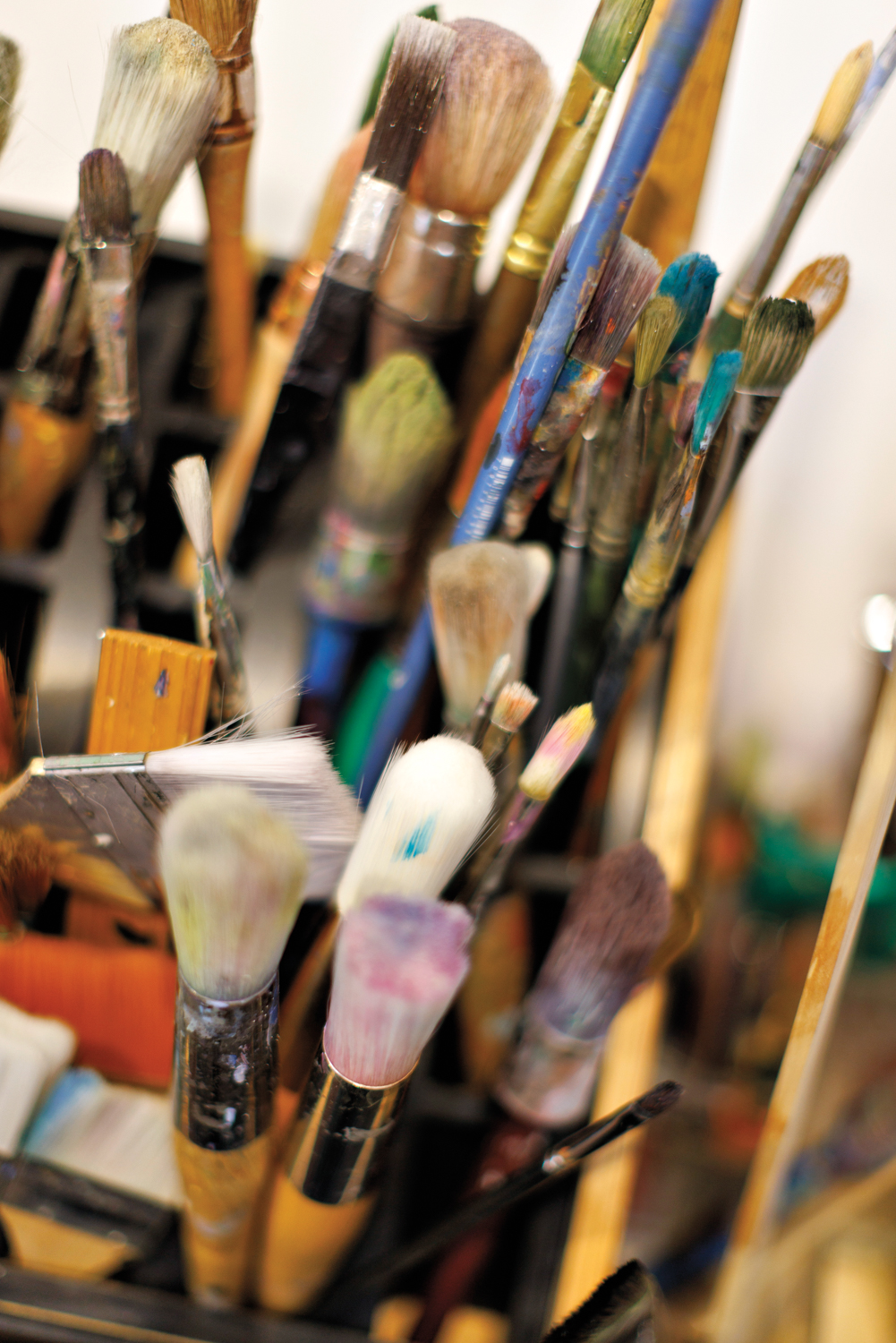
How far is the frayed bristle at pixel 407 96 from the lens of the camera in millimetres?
344

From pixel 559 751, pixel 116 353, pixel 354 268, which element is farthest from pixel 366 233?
pixel 559 751

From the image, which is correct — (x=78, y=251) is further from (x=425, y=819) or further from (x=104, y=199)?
(x=425, y=819)

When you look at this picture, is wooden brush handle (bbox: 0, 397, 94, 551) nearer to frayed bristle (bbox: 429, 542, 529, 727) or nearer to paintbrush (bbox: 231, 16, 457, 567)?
paintbrush (bbox: 231, 16, 457, 567)

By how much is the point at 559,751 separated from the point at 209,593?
0.49ft

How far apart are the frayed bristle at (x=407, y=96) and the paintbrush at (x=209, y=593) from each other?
0.14 meters

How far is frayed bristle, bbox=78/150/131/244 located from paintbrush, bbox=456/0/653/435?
16 cm

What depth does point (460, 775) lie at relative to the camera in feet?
1.03

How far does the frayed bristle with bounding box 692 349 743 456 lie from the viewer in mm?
330

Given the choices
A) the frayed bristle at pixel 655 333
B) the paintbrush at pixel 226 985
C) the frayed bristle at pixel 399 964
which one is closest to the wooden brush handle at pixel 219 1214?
the paintbrush at pixel 226 985

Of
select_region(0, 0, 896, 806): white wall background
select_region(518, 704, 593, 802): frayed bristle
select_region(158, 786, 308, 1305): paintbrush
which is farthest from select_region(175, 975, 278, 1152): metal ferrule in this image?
select_region(0, 0, 896, 806): white wall background

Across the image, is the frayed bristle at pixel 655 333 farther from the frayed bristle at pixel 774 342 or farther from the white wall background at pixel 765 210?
the white wall background at pixel 765 210

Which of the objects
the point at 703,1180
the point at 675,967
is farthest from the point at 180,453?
the point at 703,1180

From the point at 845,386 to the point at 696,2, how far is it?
382 mm

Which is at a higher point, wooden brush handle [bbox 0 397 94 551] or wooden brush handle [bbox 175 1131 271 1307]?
wooden brush handle [bbox 0 397 94 551]
